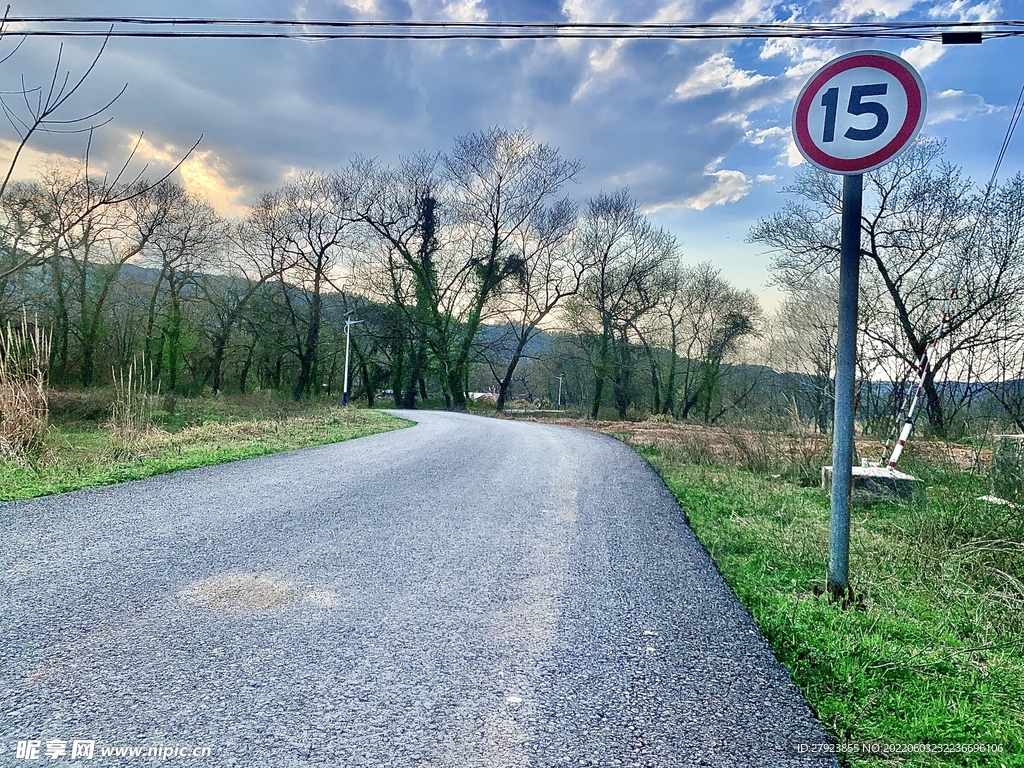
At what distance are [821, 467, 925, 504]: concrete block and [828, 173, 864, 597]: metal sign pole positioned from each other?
3851 millimetres

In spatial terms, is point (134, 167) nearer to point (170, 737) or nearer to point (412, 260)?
point (170, 737)

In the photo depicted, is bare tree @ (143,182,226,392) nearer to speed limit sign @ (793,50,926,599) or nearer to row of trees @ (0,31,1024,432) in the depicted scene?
row of trees @ (0,31,1024,432)

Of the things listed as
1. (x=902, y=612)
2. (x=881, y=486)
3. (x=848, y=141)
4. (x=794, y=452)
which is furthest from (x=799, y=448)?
(x=848, y=141)

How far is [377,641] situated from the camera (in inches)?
98.8

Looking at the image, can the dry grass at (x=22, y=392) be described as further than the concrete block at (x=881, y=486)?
Yes

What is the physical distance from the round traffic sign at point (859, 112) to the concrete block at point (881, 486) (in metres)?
4.57

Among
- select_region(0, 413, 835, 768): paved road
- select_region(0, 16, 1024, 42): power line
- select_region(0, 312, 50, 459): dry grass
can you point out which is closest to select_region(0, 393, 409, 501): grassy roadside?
select_region(0, 312, 50, 459): dry grass

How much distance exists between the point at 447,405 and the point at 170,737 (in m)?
36.0

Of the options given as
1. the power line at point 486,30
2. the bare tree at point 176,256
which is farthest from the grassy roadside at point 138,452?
the bare tree at point 176,256

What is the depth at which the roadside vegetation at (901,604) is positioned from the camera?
1.99 metres

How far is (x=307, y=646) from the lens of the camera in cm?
242

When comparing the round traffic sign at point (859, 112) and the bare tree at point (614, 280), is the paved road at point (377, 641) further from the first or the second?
the bare tree at point (614, 280)

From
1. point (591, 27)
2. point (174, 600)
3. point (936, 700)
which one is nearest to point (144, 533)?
point (174, 600)

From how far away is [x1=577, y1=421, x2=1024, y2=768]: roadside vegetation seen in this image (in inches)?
78.5
